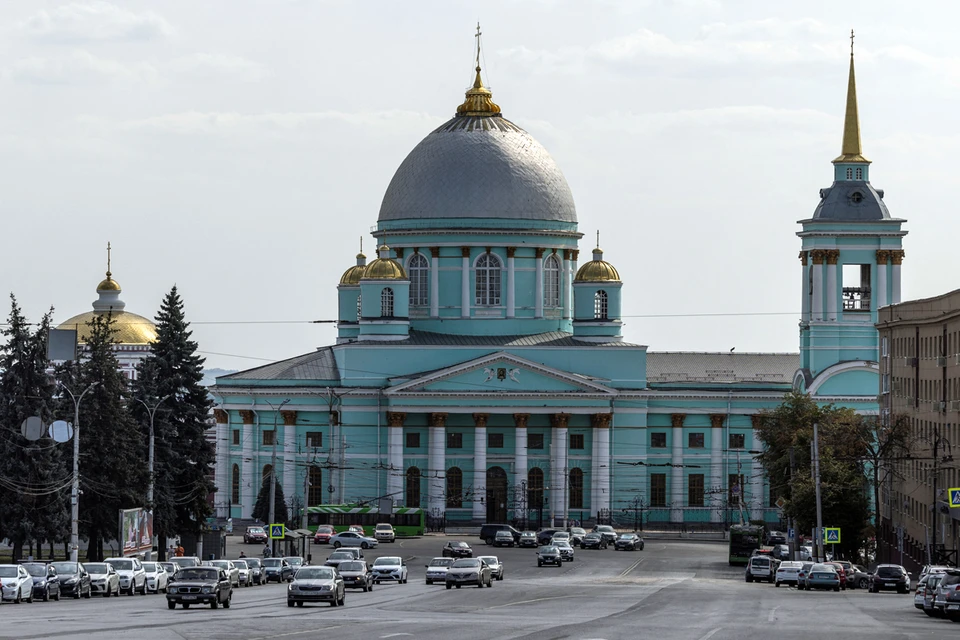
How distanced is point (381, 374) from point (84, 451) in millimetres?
40662


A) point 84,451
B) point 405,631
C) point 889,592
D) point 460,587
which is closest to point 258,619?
point 405,631

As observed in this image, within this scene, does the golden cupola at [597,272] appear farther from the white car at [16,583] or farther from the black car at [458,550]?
the white car at [16,583]

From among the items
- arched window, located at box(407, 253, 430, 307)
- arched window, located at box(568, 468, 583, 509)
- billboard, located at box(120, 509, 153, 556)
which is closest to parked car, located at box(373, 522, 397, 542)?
arched window, located at box(568, 468, 583, 509)

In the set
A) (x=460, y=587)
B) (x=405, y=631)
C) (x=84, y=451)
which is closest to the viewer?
(x=405, y=631)

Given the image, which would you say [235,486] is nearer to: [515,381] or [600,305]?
[515,381]

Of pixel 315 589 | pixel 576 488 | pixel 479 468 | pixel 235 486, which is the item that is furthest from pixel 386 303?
pixel 315 589

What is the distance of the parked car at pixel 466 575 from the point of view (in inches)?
2763

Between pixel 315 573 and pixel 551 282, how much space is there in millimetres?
70919

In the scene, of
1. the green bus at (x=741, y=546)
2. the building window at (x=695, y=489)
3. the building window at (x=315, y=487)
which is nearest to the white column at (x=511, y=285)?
the building window at (x=695, y=489)

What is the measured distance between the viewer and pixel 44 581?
197ft

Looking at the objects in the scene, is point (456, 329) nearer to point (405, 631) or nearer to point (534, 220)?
point (534, 220)

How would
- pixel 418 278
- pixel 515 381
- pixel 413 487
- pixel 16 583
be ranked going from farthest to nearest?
1. pixel 418 278
2. pixel 413 487
3. pixel 515 381
4. pixel 16 583

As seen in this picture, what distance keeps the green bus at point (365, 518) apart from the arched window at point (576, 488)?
38.1 ft

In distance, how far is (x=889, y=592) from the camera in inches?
2808
